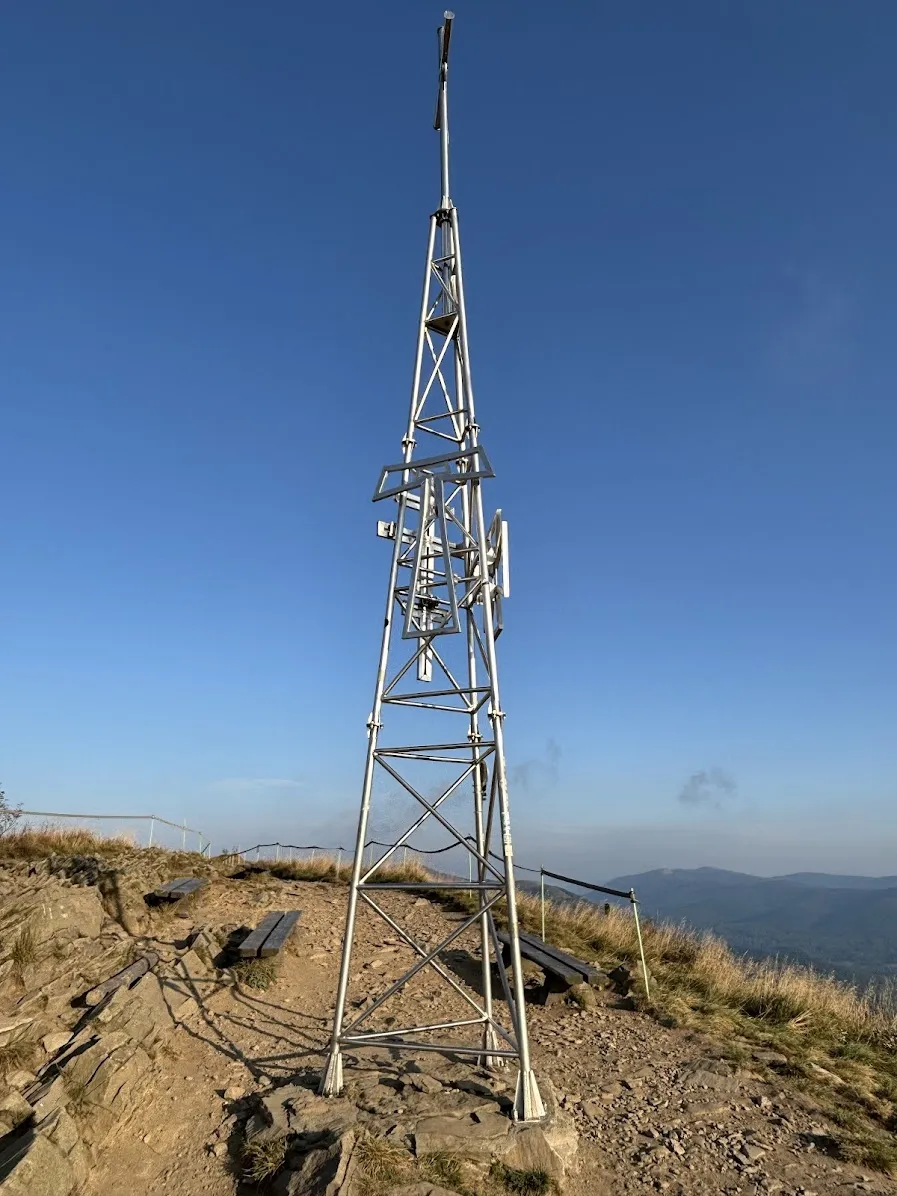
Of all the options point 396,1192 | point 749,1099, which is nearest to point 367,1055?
point 396,1192

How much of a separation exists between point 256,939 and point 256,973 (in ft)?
1.67

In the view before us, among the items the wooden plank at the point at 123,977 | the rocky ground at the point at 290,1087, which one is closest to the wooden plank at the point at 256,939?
the rocky ground at the point at 290,1087

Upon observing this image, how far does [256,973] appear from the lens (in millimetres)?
11047

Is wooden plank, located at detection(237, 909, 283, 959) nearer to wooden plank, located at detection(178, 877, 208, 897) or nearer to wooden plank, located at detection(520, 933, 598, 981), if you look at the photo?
wooden plank, located at detection(178, 877, 208, 897)

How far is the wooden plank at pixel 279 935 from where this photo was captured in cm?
1092

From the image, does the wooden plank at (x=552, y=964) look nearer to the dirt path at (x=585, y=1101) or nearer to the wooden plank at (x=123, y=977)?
the dirt path at (x=585, y=1101)

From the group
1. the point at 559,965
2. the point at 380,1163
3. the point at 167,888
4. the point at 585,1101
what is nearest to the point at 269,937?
the point at 167,888

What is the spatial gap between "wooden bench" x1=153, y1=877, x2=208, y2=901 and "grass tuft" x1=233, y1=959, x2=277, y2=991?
2919 mm

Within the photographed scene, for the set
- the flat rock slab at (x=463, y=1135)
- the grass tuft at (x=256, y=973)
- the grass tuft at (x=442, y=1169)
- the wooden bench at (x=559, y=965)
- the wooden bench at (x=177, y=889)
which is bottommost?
the grass tuft at (x=442, y=1169)

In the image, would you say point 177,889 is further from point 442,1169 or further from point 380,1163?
point 442,1169

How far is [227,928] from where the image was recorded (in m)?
13.0

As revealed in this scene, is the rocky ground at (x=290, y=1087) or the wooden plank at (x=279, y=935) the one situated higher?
the wooden plank at (x=279, y=935)

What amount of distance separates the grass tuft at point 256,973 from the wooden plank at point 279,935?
136 mm

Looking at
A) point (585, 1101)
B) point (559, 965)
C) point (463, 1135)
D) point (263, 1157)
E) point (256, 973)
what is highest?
point (559, 965)
